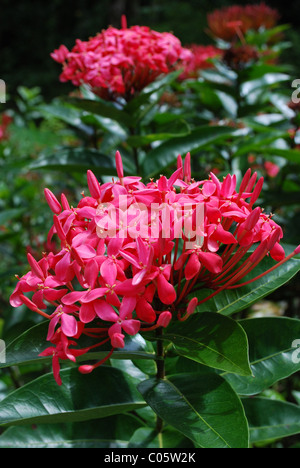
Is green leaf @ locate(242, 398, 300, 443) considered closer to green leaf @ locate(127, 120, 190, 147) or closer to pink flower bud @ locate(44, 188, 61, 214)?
pink flower bud @ locate(44, 188, 61, 214)

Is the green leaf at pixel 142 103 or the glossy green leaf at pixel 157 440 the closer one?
the glossy green leaf at pixel 157 440

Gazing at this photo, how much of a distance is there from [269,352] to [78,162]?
84 cm

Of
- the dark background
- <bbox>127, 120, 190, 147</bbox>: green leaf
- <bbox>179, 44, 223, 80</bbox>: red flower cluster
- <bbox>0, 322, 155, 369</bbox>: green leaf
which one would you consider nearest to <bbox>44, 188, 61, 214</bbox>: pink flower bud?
<bbox>0, 322, 155, 369</bbox>: green leaf

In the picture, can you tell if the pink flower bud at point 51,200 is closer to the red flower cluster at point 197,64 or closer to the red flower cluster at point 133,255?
the red flower cluster at point 133,255

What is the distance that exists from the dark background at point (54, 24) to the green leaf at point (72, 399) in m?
9.59

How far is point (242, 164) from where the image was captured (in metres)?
1.74

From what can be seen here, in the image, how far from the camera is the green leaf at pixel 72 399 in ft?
2.83

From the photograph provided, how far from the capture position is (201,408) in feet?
2.73

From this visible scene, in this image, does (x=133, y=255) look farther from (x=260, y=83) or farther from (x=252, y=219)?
(x=260, y=83)

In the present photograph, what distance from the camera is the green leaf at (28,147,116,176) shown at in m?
1.43

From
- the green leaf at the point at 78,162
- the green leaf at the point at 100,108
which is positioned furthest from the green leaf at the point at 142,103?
the green leaf at the point at 78,162
